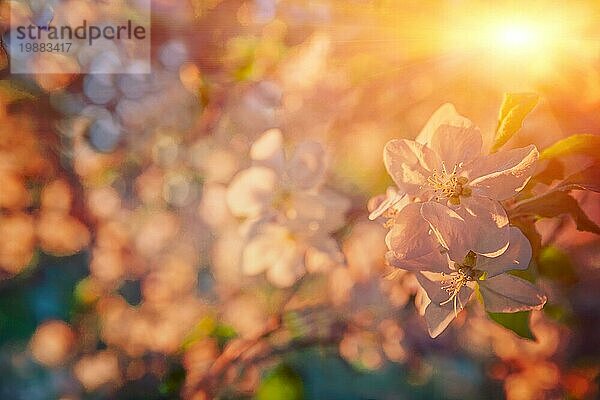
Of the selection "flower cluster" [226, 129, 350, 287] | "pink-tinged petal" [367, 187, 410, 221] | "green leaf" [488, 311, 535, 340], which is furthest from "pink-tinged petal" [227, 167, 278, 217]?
"green leaf" [488, 311, 535, 340]

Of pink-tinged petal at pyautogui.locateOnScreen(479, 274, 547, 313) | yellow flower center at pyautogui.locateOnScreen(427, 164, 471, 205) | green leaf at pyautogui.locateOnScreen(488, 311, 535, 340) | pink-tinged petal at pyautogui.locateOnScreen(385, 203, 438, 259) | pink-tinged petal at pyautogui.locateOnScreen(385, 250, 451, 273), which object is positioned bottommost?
green leaf at pyautogui.locateOnScreen(488, 311, 535, 340)

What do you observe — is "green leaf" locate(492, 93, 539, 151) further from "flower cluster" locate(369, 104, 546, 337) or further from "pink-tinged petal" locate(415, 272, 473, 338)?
"pink-tinged petal" locate(415, 272, 473, 338)

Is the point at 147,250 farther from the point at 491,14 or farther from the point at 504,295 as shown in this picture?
the point at 491,14

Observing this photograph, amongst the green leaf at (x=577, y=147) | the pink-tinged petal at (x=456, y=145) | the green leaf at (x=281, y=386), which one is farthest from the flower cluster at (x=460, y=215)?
the green leaf at (x=281, y=386)

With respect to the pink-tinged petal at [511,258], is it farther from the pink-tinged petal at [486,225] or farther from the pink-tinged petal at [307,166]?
the pink-tinged petal at [307,166]

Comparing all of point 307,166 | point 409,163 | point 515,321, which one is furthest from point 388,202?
point 515,321

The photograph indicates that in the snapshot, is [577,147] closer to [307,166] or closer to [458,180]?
[458,180]
